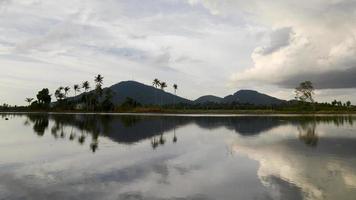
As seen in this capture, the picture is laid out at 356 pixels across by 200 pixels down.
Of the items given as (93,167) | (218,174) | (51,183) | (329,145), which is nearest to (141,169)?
(93,167)

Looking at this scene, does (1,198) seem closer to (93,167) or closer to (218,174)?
(93,167)

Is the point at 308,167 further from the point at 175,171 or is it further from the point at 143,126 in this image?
the point at 143,126

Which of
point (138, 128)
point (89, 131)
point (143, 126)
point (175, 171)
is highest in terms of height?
point (143, 126)

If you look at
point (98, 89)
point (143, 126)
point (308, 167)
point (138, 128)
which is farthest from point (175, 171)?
point (98, 89)

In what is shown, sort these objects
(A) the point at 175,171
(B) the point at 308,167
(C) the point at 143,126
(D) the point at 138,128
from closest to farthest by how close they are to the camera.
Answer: (A) the point at 175,171
(B) the point at 308,167
(D) the point at 138,128
(C) the point at 143,126

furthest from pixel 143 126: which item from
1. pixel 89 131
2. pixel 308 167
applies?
pixel 308 167

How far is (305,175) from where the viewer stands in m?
21.2

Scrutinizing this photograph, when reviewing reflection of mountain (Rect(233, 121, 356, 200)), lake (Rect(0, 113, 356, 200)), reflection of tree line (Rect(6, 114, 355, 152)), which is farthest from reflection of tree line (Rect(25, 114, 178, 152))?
reflection of mountain (Rect(233, 121, 356, 200))

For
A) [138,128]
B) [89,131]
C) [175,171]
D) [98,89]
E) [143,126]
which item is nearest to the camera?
[175,171]

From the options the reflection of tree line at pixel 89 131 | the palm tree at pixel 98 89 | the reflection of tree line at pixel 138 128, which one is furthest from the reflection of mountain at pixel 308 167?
the palm tree at pixel 98 89

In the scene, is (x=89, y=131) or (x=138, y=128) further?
(x=138, y=128)

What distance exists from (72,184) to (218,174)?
27.4ft

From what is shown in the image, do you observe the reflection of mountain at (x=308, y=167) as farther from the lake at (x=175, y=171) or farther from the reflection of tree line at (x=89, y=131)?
the reflection of tree line at (x=89, y=131)

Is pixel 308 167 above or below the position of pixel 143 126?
below
